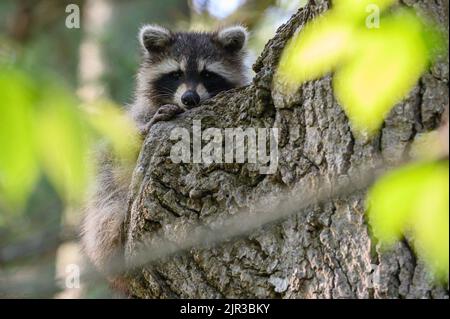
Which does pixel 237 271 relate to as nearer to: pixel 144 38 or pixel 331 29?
pixel 331 29

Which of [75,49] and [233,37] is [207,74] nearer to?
[233,37]

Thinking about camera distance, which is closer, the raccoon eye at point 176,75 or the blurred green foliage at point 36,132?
the blurred green foliage at point 36,132

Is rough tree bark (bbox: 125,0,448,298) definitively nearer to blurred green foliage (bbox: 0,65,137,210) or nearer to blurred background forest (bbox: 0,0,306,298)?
blurred green foliage (bbox: 0,65,137,210)

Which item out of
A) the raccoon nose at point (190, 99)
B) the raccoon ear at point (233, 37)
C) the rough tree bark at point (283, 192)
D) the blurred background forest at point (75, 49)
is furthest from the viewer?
the blurred background forest at point (75, 49)

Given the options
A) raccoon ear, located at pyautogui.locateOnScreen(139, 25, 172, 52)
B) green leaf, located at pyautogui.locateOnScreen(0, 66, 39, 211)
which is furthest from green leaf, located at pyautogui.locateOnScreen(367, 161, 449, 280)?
raccoon ear, located at pyautogui.locateOnScreen(139, 25, 172, 52)

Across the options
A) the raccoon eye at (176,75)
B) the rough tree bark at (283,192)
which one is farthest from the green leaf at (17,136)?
the raccoon eye at (176,75)

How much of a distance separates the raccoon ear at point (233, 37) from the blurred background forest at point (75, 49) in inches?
13.6

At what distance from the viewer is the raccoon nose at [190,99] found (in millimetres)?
6080

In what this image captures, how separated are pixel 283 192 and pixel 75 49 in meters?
7.62

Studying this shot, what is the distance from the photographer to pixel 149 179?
176 inches

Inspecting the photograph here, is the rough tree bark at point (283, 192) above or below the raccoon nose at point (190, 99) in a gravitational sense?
below

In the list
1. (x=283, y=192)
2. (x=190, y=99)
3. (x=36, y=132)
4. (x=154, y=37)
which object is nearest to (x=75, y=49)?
(x=154, y=37)

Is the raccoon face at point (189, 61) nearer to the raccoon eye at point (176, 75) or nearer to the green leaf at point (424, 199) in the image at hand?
the raccoon eye at point (176, 75)

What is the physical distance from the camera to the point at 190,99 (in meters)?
6.12
